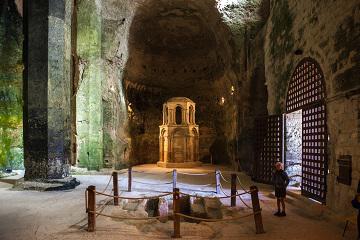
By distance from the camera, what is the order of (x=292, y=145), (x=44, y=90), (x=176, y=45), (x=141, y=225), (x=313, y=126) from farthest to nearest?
(x=176, y=45) < (x=292, y=145) < (x=44, y=90) < (x=313, y=126) < (x=141, y=225)

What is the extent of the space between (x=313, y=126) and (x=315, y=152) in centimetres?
69

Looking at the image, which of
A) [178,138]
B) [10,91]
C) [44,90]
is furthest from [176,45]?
[44,90]

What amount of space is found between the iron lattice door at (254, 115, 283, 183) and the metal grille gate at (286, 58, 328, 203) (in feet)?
5.87

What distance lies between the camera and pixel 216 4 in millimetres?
14680

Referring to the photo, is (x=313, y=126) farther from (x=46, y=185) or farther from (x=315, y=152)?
(x=46, y=185)

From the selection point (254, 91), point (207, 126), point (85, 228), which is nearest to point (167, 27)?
point (207, 126)

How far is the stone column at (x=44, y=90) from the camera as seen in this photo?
396 inches

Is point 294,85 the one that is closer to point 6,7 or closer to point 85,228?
point 85,228

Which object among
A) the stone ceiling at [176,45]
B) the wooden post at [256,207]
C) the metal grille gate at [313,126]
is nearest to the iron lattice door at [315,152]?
the metal grille gate at [313,126]

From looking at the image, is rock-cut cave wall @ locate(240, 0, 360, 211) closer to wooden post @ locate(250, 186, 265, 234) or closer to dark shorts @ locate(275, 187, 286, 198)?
dark shorts @ locate(275, 187, 286, 198)

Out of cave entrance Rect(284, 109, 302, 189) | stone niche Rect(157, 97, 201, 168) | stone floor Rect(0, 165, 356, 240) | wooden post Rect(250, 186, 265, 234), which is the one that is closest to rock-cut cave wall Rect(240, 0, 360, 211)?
stone floor Rect(0, 165, 356, 240)

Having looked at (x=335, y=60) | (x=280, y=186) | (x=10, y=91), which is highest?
(x=10, y=91)

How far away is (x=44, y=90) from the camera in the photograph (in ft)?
33.1

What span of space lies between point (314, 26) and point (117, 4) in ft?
35.5
